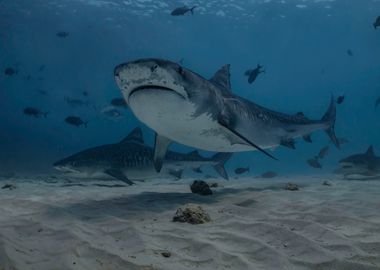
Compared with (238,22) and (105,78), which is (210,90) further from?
(105,78)

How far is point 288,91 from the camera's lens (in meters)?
169

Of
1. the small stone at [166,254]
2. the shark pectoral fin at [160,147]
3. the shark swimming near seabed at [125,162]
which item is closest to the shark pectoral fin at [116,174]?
the shark swimming near seabed at [125,162]

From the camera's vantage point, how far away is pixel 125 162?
9.96m

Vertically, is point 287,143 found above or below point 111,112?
above

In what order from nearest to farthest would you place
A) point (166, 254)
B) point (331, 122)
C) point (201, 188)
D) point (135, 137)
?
point (166, 254) → point (201, 188) → point (331, 122) → point (135, 137)

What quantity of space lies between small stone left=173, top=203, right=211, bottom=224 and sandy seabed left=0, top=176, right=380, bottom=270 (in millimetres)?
116

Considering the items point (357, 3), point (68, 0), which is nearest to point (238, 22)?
point (357, 3)

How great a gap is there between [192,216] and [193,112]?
1.72m

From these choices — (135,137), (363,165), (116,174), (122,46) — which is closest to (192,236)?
(116,174)

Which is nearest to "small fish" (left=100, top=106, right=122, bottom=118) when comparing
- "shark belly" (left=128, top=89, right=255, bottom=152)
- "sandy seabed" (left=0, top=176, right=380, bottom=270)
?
"shark belly" (left=128, top=89, right=255, bottom=152)

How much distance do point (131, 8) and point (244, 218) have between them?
1777 inches

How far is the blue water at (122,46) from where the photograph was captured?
42219 mm

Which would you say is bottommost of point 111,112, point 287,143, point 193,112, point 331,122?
point 111,112

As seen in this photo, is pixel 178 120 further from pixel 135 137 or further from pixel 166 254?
pixel 135 137
